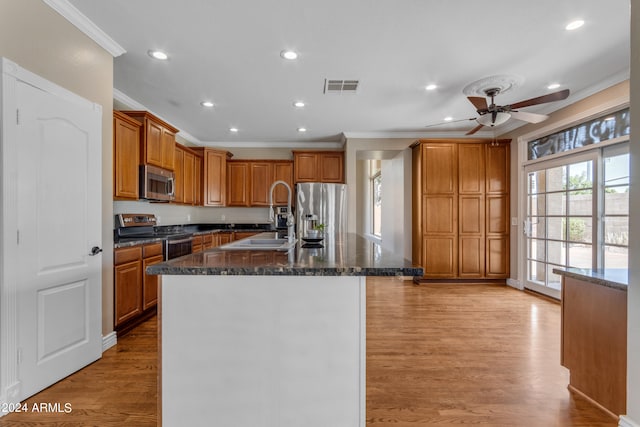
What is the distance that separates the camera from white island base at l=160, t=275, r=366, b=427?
1374 mm

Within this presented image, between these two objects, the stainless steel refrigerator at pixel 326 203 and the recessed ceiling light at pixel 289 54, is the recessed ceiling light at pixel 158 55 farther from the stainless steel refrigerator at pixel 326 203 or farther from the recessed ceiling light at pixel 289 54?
the stainless steel refrigerator at pixel 326 203

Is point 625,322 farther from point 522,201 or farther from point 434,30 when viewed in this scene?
point 522,201

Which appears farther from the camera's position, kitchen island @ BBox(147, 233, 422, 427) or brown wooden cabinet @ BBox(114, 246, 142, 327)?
brown wooden cabinet @ BBox(114, 246, 142, 327)

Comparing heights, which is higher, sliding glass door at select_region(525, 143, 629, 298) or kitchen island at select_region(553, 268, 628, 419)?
sliding glass door at select_region(525, 143, 629, 298)

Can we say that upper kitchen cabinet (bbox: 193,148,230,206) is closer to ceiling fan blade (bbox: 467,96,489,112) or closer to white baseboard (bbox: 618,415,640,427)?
ceiling fan blade (bbox: 467,96,489,112)

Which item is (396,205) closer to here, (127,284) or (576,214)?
(576,214)

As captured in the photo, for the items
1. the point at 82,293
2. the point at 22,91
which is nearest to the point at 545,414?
the point at 82,293

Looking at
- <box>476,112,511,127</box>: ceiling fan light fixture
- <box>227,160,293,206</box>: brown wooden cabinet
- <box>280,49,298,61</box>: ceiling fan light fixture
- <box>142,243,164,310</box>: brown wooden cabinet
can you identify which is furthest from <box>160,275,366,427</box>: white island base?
<box>227,160,293,206</box>: brown wooden cabinet

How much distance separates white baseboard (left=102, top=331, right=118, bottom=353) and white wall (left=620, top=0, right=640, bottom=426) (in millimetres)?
3386

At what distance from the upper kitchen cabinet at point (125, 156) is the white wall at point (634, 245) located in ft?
12.7

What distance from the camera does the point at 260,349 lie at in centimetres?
138

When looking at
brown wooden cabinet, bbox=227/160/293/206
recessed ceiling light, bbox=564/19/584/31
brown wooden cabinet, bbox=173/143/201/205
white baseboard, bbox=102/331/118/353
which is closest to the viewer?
recessed ceiling light, bbox=564/19/584/31

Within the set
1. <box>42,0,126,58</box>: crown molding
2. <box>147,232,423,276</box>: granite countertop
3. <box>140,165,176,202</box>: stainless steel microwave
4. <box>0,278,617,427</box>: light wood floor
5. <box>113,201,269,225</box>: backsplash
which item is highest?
<box>42,0,126,58</box>: crown molding

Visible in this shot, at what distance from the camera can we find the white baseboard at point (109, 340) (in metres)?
2.54
